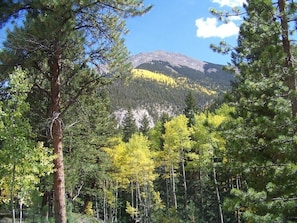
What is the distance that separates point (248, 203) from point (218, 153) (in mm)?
3120

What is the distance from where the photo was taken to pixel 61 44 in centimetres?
884

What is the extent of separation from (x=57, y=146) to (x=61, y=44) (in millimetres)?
2583

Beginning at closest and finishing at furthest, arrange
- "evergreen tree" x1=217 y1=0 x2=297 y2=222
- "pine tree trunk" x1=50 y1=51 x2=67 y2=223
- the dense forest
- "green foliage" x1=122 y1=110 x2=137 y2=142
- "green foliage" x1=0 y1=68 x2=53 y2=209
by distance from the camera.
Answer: "evergreen tree" x1=217 y1=0 x2=297 y2=222 < the dense forest < "pine tree trunk" x1=50 y1=51 x2=67 y2=223 < "green foliage" x1=0 y1=68 x2=53 y2=209 < "green foliage" x1=122 y1=110 x2=137 y2=142

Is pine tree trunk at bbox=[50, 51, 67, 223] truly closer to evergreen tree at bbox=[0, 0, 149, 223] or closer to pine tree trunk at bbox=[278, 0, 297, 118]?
evergreen tree at bbox=[0, 0, 149, 223]

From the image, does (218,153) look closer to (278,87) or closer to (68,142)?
(278,87)

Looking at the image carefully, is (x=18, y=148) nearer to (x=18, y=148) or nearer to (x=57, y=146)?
(x=18, y=148)

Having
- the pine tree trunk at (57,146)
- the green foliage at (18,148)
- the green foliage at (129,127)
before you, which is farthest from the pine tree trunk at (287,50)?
the green foliage at (129,127)

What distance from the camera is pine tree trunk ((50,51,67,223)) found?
8727 millimetres

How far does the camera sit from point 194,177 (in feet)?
124

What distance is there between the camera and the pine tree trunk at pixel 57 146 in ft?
28.6

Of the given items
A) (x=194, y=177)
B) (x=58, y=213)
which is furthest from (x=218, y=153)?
(x=194, y=177)

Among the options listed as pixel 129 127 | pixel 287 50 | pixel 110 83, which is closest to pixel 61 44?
pixel 110 83

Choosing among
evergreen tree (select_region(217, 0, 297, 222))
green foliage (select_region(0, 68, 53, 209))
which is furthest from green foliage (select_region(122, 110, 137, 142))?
evergreen tree (select_region(217, 0, 297, 222))

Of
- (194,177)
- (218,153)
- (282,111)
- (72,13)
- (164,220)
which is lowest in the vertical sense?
(164,220)
